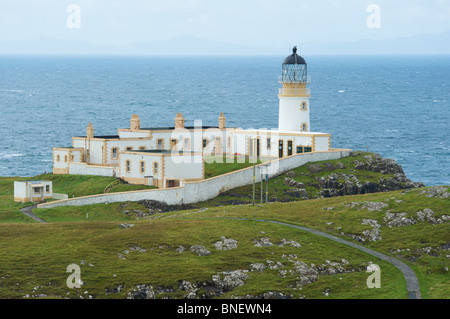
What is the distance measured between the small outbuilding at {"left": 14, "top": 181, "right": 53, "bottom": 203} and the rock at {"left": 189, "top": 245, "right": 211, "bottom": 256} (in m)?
28.8

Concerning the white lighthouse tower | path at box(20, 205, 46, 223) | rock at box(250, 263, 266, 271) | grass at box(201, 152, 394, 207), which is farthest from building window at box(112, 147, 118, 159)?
rock at box(250, 263, 266, 271)

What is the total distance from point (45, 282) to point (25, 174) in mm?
76134

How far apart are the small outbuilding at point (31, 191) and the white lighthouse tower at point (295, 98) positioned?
3315 cm

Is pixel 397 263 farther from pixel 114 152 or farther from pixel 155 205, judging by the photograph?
pixel 114 152

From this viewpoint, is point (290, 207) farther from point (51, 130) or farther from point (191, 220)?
point (51, 130)

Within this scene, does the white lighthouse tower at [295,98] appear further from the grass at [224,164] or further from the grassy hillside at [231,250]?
the grassy hillside at [231,250]

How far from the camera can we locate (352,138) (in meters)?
166

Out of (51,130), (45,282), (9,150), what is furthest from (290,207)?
(51,130)

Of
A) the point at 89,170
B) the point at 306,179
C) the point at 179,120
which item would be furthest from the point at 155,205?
the point at 179,120

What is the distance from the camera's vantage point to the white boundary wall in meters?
80.4

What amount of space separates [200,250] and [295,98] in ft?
158

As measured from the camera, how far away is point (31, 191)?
81.9 m

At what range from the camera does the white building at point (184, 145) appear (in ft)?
286
